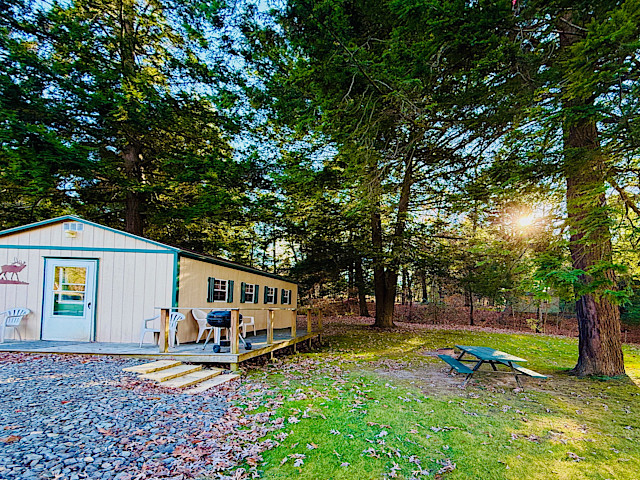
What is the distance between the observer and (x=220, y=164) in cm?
1205

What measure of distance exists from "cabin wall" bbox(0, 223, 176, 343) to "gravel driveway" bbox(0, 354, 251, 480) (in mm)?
2576

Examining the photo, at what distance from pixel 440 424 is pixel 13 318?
377 inches

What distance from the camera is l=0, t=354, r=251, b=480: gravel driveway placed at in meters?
3.16

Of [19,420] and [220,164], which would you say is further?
[220,164]

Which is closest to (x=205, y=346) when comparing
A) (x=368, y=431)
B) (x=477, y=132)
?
(x=368, y=431)

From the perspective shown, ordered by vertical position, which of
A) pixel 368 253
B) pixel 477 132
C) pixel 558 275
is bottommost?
pixel 558 275

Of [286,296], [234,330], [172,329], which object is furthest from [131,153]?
[234,330]

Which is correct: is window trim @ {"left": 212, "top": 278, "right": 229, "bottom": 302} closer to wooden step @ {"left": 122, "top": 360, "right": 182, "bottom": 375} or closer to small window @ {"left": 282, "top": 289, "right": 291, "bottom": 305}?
wooden step @ {"left": 122, "top": 360, "right": 182, "bottom": 375}

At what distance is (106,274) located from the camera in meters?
8.70

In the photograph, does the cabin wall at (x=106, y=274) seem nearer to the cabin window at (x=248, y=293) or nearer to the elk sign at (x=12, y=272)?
the elk sign at (x=12, y=272)

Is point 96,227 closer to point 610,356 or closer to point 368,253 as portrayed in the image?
point 368,253

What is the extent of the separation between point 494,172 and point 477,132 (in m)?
1.64

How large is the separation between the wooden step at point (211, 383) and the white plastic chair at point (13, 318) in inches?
218

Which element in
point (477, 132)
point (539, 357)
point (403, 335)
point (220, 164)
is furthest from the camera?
point (403, 335)
